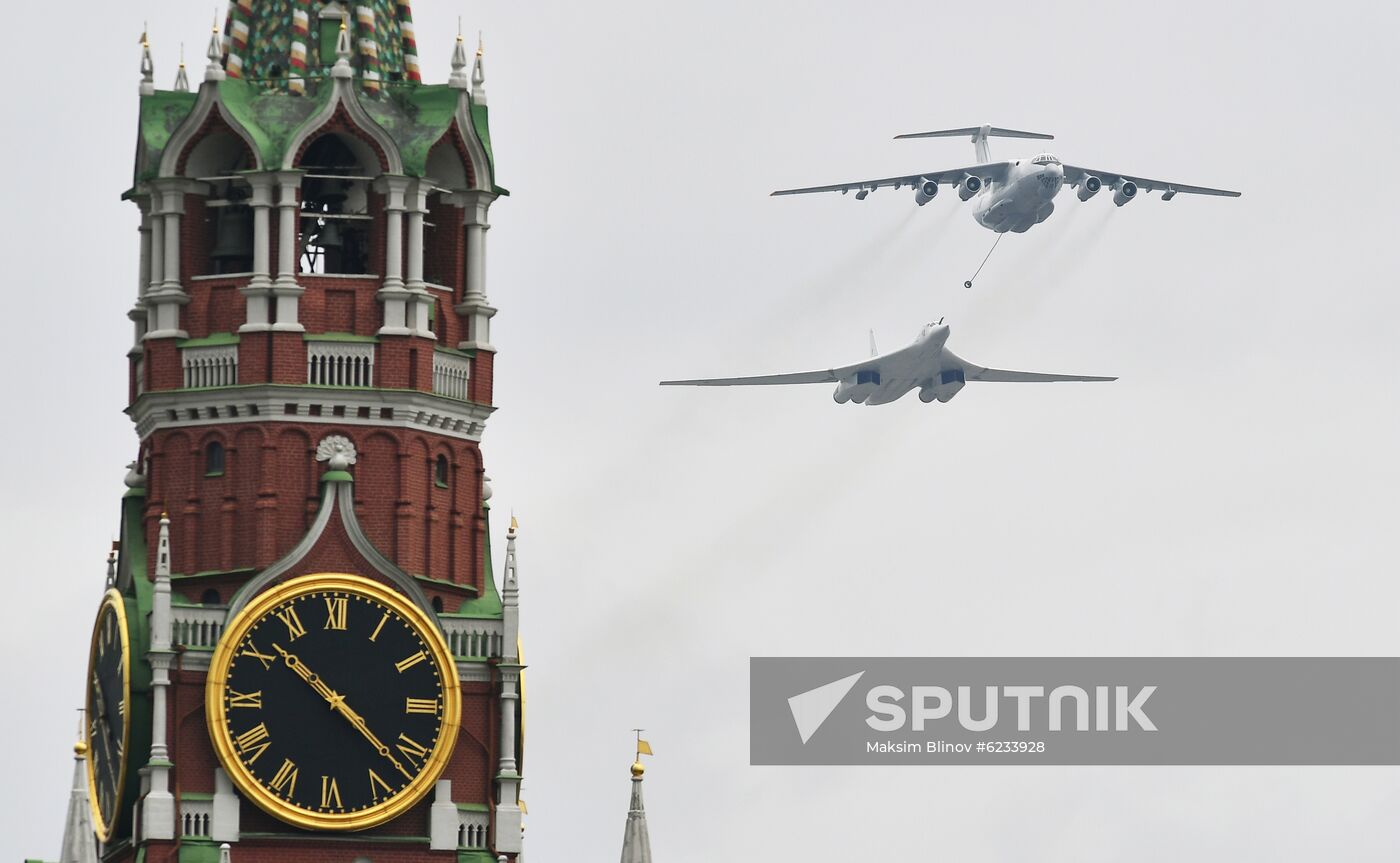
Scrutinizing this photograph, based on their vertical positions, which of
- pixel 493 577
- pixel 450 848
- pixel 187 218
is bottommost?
pixel 450 848

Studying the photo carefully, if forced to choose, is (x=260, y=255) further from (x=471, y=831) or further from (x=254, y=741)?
(x=471, y=831)

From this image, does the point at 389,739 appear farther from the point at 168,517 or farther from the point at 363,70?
the point at 363,70

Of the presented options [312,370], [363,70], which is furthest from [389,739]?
[363,70]

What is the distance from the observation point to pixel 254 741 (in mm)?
116062

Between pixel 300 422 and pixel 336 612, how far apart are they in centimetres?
550

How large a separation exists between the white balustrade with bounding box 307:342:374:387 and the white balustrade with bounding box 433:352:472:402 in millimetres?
1910

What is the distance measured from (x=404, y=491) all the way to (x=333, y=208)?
8.83 meters

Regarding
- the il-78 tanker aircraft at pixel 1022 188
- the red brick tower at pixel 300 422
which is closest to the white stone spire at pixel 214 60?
the red brick tower at pixel 300 422

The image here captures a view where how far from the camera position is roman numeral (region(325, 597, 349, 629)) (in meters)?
117

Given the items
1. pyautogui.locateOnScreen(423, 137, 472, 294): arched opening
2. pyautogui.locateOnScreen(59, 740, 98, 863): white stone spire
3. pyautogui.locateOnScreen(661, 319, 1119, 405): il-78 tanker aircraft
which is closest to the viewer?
pyautogui.locateOnScreen(59, 740, 98, 863): white stone spire

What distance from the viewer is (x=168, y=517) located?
4697 inches

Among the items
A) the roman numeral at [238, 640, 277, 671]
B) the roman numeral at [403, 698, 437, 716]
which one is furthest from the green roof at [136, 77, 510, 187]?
the roman numeral at [403, 698, 437, 716]

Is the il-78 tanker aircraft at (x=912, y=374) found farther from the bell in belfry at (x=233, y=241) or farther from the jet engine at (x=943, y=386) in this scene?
the bell in belfry at (x=233, y=241)

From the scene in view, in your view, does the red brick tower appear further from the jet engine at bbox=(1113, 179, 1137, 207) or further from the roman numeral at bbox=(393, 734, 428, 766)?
the jet engine at bbox=(1113, 179, 1137, 207)
